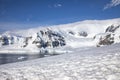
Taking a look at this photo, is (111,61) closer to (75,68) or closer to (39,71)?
(75,68)

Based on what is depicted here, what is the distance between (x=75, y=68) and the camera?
6242 mm

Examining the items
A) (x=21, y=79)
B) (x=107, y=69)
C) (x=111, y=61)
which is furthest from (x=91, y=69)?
(x=21, y=79)

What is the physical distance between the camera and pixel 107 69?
5762 mm

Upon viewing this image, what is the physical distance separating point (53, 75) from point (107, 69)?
1650mm

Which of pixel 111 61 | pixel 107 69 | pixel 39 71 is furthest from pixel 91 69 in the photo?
pixel 39 71

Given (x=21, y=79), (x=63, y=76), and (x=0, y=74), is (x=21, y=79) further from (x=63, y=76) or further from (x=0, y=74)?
(x=63, y=76)

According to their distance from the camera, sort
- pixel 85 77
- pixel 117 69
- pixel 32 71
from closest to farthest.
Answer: pixel 85 77, pixel 117 69, pixel 32 71

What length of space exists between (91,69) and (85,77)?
0.68 metres

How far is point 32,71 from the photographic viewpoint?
20.4 feet

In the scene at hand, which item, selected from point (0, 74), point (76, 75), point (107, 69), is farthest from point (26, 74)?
point (107, 69)

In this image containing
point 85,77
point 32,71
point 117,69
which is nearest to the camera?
point 85,77

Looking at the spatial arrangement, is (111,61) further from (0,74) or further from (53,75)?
(0,74)

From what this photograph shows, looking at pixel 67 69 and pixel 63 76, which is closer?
pixel 63 76

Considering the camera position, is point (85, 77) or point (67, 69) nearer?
point (85, 77)
